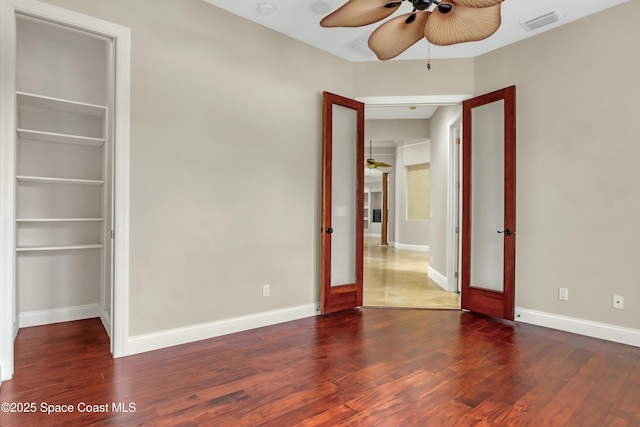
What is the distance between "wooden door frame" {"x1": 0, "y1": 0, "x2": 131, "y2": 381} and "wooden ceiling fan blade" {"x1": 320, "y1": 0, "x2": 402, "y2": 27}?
1.67 m

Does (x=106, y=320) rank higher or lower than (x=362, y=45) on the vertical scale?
lower

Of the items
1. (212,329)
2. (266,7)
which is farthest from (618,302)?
(266,7)

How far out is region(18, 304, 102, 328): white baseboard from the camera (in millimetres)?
3559

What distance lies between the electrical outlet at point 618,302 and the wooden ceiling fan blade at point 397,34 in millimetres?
2873

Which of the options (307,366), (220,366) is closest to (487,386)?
(307,366)

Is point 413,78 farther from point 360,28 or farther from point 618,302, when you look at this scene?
point 618,302

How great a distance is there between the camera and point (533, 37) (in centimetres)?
383

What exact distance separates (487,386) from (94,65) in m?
4.62

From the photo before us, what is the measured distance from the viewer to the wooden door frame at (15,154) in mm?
2375

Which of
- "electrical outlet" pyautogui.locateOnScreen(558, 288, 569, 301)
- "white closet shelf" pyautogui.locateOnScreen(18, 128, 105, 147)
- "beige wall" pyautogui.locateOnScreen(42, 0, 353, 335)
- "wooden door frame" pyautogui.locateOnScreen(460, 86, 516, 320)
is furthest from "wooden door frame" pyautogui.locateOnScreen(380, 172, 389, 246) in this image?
"white closet shelf" pyautogui.locateOnScreen(18, 128, 105, 147)

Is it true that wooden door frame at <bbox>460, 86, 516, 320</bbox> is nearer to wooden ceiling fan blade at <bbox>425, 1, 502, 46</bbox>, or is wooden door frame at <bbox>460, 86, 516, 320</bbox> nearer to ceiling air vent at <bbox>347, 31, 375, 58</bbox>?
ceiling air vent at <bbox>347, 31, 375, 58</bbox>

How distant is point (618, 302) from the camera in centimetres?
327

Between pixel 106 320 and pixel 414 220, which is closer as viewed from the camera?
pixel 106 320

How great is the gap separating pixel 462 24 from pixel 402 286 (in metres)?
4.13
